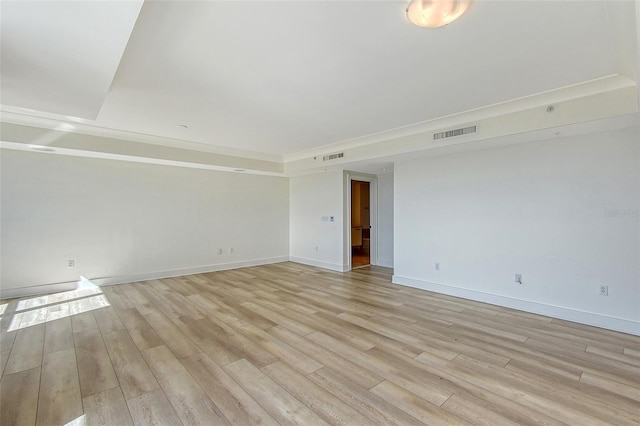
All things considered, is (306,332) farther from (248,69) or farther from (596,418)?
(248,69)

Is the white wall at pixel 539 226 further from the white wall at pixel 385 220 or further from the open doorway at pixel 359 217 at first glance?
the open doorway at pixel 359 217

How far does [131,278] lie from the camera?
538cm

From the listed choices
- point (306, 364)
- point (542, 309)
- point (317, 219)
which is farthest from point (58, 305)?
point (542, 309)

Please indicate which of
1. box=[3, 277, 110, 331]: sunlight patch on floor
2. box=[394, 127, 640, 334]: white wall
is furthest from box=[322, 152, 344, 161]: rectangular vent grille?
box=[3, 277, 110, 331]: sunlight patch on floor

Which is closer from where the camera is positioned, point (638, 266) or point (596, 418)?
point (596, 418)

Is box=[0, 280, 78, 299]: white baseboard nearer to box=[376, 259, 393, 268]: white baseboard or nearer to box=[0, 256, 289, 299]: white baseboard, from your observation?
box=[0, 256, 289, 299]: white baseboard

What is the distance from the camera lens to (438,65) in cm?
255

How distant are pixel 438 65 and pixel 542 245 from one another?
2.89 m

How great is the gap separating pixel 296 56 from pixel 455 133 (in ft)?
8.70

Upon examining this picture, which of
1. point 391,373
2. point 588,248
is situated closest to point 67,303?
point 391,373

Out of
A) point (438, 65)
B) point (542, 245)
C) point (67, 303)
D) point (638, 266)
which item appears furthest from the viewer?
point (67, 303)

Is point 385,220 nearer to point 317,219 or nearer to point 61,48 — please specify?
point 317,219

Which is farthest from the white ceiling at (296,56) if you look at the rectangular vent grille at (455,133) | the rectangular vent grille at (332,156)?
the rectangular vent grille at (332,156)

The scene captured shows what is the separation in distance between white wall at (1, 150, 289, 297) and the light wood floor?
89 cm
